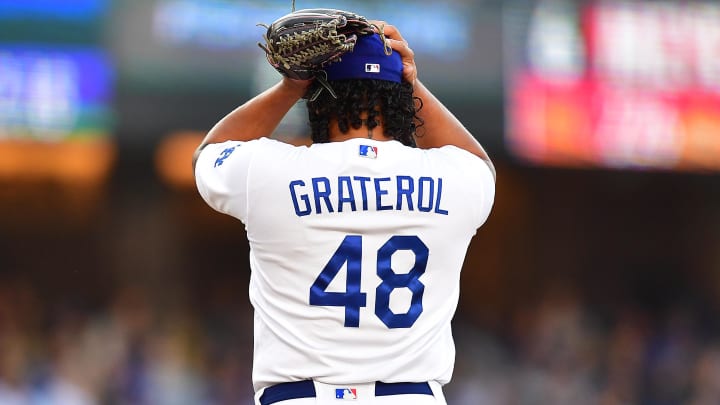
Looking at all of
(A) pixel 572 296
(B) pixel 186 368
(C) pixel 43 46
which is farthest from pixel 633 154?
(C) pixel 43 46

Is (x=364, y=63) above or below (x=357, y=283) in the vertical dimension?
above

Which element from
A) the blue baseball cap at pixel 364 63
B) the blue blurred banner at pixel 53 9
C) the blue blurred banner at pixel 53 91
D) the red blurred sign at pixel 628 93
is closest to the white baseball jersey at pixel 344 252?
the blue baseball cap at pixel 364 63

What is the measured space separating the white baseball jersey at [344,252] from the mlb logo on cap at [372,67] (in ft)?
0.58

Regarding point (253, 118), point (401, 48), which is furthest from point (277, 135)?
point (401, 48)

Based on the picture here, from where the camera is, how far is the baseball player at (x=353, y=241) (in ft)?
9.04

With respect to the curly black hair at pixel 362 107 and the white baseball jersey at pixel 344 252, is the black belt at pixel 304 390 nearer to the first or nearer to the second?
the white baseball jersey at pixel 344 252

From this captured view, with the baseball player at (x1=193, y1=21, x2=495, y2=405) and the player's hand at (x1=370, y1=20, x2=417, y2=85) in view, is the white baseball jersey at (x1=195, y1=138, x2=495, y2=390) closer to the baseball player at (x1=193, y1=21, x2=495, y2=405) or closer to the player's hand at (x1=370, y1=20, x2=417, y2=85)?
the baseball player at (x1=193, y1=21, x2=495, y2=405)

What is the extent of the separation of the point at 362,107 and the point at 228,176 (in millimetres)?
372

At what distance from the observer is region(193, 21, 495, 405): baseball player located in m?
2.75

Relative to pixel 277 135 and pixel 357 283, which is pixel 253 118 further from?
pixel 277 135

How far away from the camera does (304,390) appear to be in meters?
2.75

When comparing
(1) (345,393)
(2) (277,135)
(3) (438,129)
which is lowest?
(2) (277,135)

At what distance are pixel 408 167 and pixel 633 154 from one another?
23.9 feet

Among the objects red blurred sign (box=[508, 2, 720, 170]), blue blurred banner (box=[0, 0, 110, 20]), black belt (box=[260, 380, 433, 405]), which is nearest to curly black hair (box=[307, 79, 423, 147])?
black belt (box=[260, 380, 433, 405])
